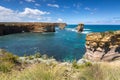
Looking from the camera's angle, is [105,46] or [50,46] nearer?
[105,46]

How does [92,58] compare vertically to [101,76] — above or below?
below

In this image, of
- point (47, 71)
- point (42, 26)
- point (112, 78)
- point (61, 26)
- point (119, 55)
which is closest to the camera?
point (112, 78)

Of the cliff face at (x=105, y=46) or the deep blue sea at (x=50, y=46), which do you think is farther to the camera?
the deep blue sea at (x=50, y=46)

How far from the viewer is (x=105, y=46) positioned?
20.4 meters

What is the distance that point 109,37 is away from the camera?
20.5 meters

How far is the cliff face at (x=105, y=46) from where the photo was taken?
2022 cm

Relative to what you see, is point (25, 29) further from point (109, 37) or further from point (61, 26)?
point (109, 37)

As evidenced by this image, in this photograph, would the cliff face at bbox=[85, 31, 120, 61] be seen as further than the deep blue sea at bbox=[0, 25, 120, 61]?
No

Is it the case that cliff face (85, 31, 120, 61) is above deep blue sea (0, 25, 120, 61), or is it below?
above

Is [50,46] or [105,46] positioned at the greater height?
[105,46]

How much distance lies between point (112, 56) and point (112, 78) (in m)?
15.7

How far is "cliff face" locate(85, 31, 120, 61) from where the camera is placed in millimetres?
20219

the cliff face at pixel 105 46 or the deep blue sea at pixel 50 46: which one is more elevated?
the cliff face at pixel 105 46

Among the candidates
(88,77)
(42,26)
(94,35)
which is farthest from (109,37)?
(42,26)
